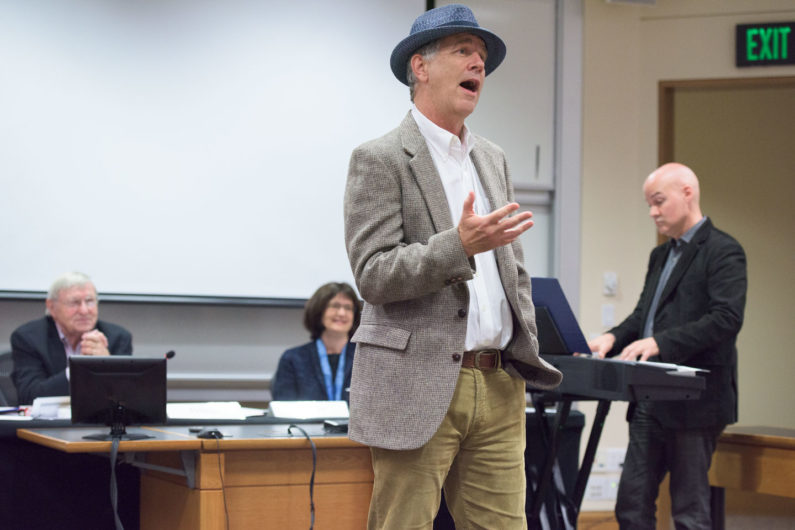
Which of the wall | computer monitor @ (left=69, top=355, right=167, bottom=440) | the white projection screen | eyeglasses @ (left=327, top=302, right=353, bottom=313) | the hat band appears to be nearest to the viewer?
the hat band

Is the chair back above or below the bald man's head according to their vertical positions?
below

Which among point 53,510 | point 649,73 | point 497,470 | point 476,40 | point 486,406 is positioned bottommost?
point 53,510

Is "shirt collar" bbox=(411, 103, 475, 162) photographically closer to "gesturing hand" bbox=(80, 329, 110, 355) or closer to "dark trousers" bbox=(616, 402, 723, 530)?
"dark trousers" bbox=(616, 402, 723, 530)

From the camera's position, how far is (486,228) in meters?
1.49

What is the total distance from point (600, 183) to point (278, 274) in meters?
1.81

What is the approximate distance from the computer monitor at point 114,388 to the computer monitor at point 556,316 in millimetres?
1081

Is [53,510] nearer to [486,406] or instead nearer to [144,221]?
[486,406]

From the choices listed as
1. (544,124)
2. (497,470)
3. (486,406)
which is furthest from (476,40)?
(544,124)

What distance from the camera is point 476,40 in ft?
5.83

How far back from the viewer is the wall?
4.80 m

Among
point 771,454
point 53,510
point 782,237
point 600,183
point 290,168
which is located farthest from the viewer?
point 782,237

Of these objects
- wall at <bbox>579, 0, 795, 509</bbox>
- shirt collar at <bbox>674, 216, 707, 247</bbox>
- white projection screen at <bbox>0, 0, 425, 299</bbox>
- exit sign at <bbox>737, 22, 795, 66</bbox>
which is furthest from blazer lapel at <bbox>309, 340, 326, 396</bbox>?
exit sign at <bbox>737, 22, 795, 66</bbox>

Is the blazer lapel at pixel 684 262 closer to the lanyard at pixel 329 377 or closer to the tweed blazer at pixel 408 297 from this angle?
the lanyard at pixel 329 377

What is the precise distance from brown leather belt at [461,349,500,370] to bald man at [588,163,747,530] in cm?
134
